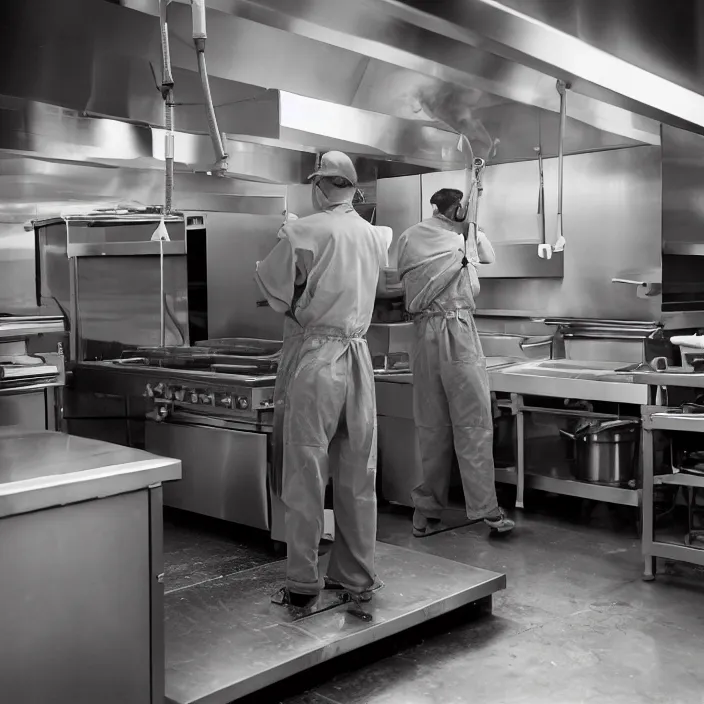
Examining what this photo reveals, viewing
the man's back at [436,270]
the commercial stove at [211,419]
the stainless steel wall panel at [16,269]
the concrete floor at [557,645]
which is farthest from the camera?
the stainless steel wall panel at [16,269]

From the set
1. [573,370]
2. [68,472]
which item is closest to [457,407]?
[573,370]

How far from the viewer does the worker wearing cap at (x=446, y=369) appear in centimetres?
403

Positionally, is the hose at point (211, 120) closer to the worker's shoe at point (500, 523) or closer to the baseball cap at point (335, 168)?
the baseball cap at point (335, 168)

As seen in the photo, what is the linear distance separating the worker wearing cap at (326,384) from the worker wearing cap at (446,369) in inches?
44.6

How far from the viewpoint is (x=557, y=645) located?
2.86 m

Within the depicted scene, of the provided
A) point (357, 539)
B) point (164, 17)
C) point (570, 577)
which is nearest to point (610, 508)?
point (570, 577)

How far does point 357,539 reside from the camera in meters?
2.91

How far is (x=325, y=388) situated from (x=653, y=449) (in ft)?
5.00

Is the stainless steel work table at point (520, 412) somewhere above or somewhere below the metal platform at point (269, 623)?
A: above

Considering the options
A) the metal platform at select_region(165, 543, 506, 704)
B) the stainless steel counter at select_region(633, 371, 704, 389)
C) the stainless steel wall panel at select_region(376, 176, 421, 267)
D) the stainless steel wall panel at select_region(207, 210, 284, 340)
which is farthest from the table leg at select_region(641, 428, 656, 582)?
the stainless steel wall panel at select_region(207, 210, 284, 340)

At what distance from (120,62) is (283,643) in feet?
6.36

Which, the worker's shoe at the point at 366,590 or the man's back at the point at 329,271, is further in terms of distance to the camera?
the worker's shoe at the point at 366,590

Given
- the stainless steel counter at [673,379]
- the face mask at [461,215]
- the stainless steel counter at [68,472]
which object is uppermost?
the face mask at [461,215]

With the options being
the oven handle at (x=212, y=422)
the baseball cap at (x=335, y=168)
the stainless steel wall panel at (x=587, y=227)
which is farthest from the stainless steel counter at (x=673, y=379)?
the oven handle at (x=212, y=422)
